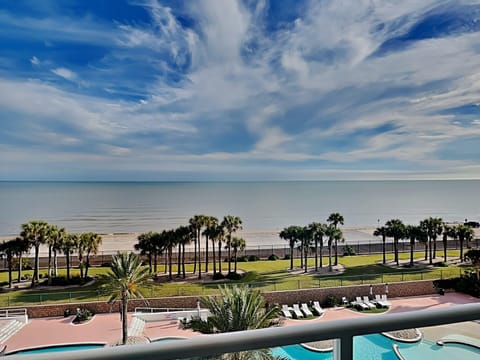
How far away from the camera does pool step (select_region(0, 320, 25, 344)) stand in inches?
262

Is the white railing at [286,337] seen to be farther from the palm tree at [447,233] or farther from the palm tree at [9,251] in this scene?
the palm tree at [447,233]

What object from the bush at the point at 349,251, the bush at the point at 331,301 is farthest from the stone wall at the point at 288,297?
the bush at the point at 349,251

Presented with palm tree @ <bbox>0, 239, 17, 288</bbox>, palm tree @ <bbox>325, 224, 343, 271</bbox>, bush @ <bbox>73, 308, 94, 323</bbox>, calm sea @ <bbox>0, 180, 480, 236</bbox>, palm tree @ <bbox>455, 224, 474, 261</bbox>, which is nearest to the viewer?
bush @ <bbox>73, 308, 94, 323</bbox>

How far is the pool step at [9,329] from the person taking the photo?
6647 millimetres

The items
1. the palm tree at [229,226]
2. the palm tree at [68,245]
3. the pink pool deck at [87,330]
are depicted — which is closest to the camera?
the pink pool deck at [87,330]

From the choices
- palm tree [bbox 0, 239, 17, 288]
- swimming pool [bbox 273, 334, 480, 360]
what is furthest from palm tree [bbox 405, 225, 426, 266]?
swimming pool [bbox 273, 334, 480, 360]

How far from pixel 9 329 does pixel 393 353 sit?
8.23m

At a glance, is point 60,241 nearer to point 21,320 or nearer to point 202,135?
point 21,320

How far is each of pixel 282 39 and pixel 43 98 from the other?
6.35 m

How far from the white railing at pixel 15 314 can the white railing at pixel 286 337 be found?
8.43 m

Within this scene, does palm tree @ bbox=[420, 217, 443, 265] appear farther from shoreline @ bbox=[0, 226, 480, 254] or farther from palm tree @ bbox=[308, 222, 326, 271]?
palm tree @ bbox=[308, 222, 326, 271]

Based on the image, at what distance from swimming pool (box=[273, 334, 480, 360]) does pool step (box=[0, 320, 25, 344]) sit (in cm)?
774

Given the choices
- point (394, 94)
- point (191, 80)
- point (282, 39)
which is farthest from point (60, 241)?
point (394, 94)

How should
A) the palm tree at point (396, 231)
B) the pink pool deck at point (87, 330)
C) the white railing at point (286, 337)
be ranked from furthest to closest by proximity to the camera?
1. the palm tree at point (396, 231)
2. the pink pool deck at point (87, 330)
3. the white railing at point (286, 337)
